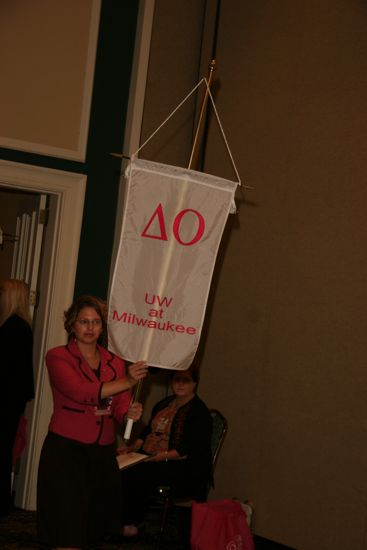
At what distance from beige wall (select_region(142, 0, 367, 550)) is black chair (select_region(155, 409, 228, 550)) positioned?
30 centimetres

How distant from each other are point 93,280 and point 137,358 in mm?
2152

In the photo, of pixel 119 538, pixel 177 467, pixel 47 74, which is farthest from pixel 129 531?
pixel 47 74

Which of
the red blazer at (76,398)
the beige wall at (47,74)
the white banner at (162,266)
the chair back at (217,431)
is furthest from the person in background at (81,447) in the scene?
the beige wall at (47,74)

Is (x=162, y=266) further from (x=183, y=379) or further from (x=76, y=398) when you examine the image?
(x=183, y=379)

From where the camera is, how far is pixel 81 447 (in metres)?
3.74

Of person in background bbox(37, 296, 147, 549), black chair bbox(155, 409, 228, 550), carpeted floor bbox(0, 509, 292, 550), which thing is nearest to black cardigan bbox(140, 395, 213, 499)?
black chair bbox(155, 409, 228, 550)

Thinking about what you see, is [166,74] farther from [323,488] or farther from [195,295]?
[323,488]

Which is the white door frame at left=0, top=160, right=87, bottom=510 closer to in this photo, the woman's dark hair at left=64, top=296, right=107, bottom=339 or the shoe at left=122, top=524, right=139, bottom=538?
the shoe at left=122, top=524, right=139, bottom=538

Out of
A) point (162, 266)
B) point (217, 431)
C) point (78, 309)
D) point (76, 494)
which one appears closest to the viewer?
point (76, 494)

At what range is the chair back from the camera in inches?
205

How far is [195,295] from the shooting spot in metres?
3.82

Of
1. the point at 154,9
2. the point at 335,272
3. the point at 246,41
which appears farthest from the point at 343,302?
the point at 154,9

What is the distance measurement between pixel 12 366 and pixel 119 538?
48.9 inches

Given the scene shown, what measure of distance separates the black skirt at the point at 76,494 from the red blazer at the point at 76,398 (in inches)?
1.8
